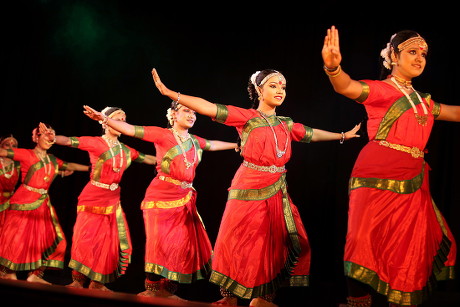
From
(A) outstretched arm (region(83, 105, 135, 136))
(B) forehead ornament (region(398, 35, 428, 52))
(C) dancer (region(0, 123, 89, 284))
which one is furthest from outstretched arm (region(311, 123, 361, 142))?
(C) dancer (region(0, 123, 89, 284))

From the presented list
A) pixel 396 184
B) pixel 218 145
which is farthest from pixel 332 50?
pixel 218 145

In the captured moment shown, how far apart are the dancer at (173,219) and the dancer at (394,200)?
1.65 metres

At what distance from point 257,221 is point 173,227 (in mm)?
1065

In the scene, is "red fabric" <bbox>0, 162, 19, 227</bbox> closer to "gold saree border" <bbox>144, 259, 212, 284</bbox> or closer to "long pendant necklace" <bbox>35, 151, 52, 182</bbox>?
"long pendant necklace" <bbox>35, 151, 52, 182</bbox>

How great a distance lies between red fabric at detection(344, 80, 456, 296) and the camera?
7.89 feet

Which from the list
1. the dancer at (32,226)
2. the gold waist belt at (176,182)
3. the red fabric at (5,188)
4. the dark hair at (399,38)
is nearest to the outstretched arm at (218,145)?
the gold waist belt at (176,182)

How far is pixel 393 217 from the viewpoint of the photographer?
2.46 meters

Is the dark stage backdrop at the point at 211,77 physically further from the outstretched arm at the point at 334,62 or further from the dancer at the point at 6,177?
the outstretched arm at the point at 334,62

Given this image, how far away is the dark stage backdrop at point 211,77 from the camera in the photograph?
4.24 m

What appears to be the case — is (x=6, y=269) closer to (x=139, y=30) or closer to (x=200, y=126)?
(x=200, y=126)

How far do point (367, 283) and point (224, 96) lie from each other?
304cm

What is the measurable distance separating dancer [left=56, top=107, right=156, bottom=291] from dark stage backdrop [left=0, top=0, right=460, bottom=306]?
22.1 inches

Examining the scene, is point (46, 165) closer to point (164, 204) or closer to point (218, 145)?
point (164, 204)

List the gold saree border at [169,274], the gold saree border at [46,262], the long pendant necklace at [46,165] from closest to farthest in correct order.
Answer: the gold saree border at [169,274]
the gold saree border at [46,262]
the long pendant necklace at [46,165]
